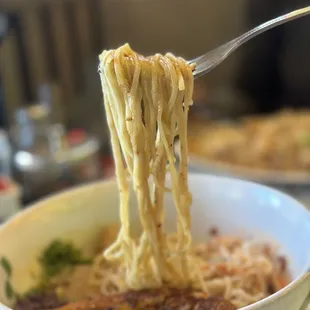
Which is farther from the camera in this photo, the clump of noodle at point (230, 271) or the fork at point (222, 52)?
the clump of noodle at point (230, 271)

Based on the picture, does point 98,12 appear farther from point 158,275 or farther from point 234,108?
point 158,275

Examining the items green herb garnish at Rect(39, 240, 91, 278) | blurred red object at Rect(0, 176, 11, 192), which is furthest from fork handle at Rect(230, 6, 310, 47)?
blurred red object at Rect(0, 176, 11, 192)

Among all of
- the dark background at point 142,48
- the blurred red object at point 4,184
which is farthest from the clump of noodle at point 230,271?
the dark background at point 142,48

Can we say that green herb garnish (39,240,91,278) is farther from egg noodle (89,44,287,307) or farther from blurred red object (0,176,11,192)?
blurred red object (0,176,11,192)

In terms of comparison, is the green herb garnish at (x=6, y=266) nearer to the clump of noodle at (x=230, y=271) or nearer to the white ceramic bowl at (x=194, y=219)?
the white ceramic bowl at (x=194, y=219)

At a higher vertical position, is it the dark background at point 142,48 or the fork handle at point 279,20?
the fork handle at point 279,20

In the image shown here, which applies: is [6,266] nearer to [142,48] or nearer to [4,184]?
[4,184]
